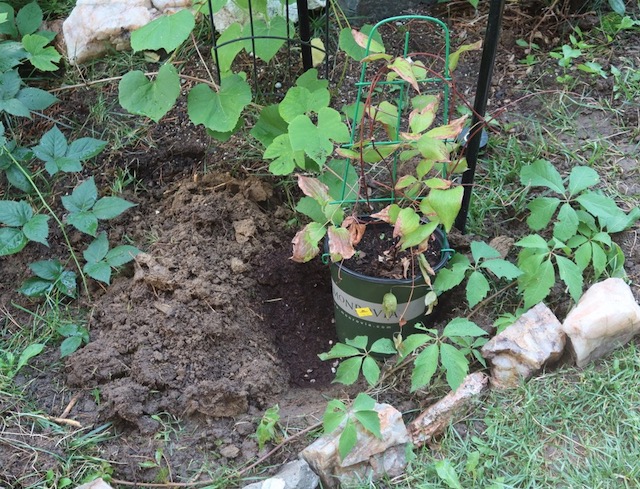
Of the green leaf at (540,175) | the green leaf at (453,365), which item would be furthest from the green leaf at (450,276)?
the green leaf at (540,175)

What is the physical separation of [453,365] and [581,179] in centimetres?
77

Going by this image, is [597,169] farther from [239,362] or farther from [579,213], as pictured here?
[239,362]

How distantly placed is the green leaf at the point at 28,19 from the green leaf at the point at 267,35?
93cm

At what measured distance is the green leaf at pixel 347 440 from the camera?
1758 millimetres

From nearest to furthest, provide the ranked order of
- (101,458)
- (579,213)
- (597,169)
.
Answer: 1. (101,458)
2. (579,213)
3. (597,169)

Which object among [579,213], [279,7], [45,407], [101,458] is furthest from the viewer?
[279,7]

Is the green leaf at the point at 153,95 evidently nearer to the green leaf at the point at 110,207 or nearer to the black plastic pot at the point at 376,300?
the green leaf at the point at 110,207

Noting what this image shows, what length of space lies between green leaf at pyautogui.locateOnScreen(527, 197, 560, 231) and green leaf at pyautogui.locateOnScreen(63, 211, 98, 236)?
141 centimetres

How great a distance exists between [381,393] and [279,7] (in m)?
1.70

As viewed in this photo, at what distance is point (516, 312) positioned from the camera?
7.02 ft

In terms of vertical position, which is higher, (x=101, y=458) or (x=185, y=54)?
(x=185, y=54)

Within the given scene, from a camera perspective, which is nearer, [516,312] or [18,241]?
[516,312]

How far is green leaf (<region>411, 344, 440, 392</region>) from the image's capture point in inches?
74.0

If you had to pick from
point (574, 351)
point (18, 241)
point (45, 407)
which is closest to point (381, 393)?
point (574, 351)
